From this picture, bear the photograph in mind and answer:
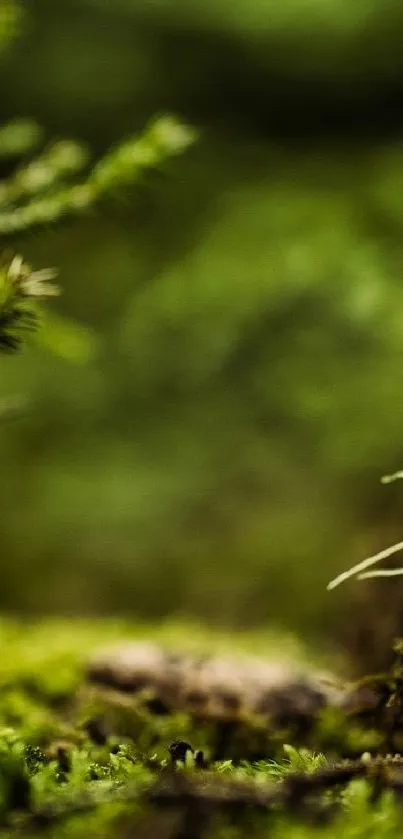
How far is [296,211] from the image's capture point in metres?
2.58

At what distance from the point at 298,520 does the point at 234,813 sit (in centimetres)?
219

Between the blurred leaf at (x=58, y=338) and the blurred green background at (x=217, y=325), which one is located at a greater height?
the blurred green background at (x=217, y=325)

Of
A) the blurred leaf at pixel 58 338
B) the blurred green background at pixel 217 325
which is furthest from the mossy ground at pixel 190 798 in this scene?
the blurred green background at pixel 217 325

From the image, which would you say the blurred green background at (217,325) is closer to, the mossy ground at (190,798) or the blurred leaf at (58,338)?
the blurred leaf at (58,338)

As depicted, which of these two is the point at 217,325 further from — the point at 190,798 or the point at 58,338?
the point at 190,798

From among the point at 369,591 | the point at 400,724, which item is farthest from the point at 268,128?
the point at 400,724

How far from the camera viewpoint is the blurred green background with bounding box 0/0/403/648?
2500mm

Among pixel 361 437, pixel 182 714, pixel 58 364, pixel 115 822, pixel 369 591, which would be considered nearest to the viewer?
pixel 115 822

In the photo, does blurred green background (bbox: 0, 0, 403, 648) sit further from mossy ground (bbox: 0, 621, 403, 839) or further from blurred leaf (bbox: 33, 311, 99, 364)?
mossy ground (bbox: 0, 621, 403, 839)

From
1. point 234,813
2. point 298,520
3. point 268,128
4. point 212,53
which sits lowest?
point 234,813

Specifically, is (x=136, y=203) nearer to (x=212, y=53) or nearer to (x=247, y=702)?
(x=212, y=53)

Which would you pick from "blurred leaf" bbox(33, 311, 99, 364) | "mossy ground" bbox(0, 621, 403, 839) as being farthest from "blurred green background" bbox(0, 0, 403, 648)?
"mossy ground" bbox(0, 621, 403, 839)

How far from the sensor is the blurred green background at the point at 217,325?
250 cm

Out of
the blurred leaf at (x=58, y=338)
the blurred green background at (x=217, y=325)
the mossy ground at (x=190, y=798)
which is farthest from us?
the blurred green background at (x=217, y=325)
